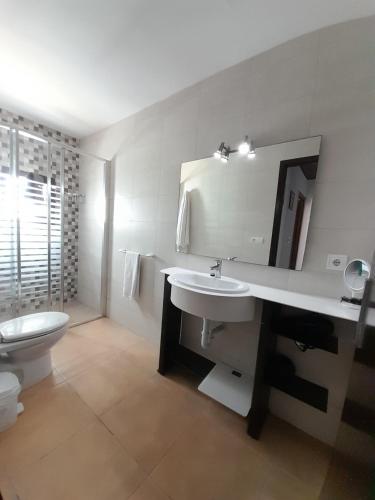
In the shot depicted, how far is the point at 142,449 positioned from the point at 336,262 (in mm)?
1553

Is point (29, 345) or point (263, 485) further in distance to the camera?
point (29, 345)

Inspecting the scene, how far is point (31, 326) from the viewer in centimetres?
145

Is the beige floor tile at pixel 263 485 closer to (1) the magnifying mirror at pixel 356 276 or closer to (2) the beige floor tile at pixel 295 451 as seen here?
(2) the beige floor tile at pixel 295 451

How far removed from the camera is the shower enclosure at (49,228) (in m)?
1.88

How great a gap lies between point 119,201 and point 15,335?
158 cm

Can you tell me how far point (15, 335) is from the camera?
1299mm

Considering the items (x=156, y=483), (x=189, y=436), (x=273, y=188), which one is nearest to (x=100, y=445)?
(x=156, y=483)

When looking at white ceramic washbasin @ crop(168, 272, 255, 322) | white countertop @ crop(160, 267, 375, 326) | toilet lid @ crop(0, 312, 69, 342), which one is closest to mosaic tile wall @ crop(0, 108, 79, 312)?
toilet lid @ crop(0, 312, 69, 342)

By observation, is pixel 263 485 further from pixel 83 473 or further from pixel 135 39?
pixel 135 39

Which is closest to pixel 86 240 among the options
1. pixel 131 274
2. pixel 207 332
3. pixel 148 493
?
pixel 131 274

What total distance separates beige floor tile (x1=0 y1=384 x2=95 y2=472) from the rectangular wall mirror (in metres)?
1.38

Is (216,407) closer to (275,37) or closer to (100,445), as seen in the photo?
(100,445)

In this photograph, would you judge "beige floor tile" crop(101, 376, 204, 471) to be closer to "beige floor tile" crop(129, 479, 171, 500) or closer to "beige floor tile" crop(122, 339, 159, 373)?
"beige floor tile" crop(129, 479, 171, 500)

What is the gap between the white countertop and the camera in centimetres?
92
